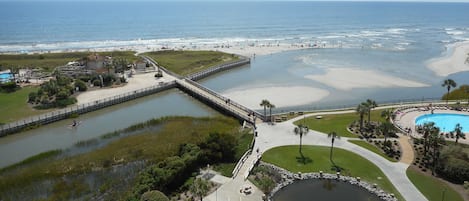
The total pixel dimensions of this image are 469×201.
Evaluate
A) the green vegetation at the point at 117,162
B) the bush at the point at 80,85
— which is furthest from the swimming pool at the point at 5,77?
the green vegetation at the point at 117,162

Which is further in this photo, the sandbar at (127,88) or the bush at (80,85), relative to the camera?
the bush at (80,85)

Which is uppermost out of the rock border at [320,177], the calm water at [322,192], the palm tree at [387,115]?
the palm tree at [387,115]

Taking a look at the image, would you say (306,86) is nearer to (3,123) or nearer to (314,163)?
(314,163)

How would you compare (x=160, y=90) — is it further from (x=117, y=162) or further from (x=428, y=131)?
(x=428, y=131)

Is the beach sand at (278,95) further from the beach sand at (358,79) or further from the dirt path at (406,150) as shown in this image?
the dirt path at (406,150)

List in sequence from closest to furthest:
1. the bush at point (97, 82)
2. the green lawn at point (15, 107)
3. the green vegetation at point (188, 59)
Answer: the green lawn at point (15, 107) < the bush at point (97, 82) < the green vegetation at point (188, 59)

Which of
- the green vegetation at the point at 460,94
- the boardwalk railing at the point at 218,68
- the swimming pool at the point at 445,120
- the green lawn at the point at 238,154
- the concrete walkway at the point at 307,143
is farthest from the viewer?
the boardwalk railing at the point at 218,68

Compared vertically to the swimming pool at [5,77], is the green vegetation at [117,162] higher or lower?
lower

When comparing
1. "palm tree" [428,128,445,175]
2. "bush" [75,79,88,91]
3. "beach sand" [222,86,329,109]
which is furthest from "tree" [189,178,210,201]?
"bush" [75,79,88,91]
